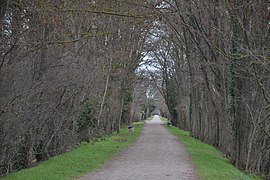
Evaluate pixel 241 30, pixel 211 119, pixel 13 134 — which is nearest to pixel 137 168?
pixel 13 134

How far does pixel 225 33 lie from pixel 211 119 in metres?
13.8

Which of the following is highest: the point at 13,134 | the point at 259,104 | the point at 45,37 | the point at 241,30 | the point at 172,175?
the point at 241,30

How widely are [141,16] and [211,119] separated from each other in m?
22.7

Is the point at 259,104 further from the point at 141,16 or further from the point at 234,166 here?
the point at 141,16

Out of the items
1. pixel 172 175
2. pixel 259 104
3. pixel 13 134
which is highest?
pixel 259 104

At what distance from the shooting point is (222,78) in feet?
83.1

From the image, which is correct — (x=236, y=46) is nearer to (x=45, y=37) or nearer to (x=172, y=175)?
(x=172, y=175)

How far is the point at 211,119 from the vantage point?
3525 cm

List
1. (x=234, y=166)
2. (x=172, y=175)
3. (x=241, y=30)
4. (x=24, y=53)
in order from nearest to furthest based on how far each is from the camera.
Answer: (x=24, y=53), (x=172, y=175), (x=241, y=30), (x=234, y=166)

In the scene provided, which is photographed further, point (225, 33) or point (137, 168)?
point (225, 33)

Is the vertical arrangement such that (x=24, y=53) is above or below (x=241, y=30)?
below

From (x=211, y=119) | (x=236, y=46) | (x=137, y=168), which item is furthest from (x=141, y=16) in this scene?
(x=211, y=119)

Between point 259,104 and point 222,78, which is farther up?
point 222,78

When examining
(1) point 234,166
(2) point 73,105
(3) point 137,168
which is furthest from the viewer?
(2) point 73,105
